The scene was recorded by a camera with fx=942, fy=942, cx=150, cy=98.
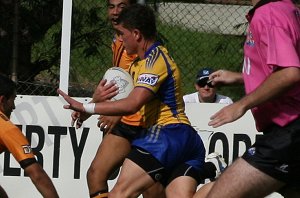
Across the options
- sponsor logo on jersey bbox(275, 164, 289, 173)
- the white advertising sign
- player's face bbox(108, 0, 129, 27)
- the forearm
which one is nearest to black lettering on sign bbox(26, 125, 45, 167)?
the white advertising sign

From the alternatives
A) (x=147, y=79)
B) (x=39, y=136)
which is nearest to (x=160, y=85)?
(x=147, y=79)

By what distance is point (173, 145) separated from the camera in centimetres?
662

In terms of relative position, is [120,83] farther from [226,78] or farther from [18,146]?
[226,78]

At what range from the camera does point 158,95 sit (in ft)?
21.6

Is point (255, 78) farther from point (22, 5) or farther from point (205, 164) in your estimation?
point (22, 5)

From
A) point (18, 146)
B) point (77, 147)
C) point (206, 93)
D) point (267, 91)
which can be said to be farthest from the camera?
point (206, 93)

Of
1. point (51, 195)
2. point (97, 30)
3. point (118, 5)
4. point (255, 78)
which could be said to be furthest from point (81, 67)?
point (255, 78)

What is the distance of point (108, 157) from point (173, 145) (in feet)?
2.45

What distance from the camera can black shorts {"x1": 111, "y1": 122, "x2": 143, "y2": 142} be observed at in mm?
7077

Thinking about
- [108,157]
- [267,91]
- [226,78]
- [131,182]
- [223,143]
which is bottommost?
[223,143]

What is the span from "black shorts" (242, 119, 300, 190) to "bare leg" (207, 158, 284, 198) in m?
0.03

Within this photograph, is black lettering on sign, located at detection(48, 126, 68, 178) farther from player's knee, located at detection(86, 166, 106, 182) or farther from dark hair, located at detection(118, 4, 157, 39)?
dark hair, located at detection(118, 4, 157, 39)

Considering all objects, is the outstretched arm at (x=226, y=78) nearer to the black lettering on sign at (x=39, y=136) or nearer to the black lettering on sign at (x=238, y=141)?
the black lettering on sign at (x=238, y=141)

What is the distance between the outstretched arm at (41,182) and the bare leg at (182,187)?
99 centimetres
